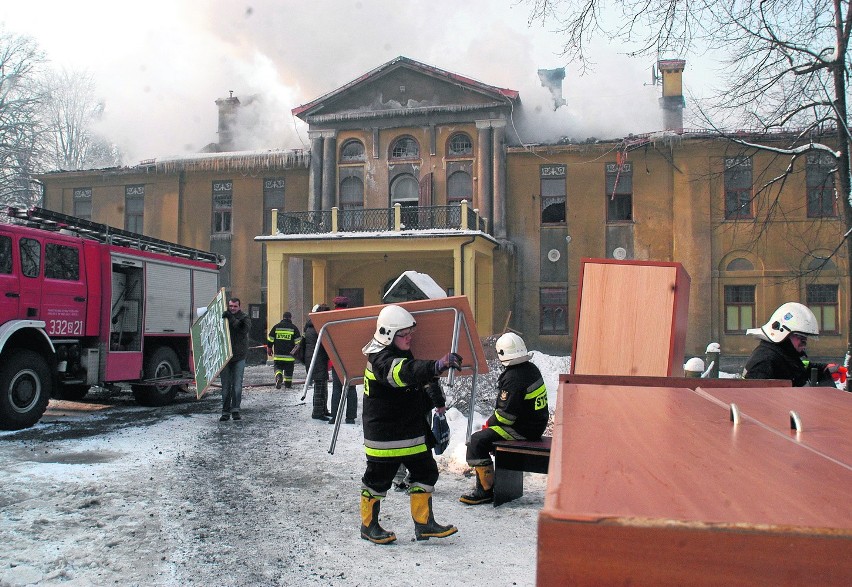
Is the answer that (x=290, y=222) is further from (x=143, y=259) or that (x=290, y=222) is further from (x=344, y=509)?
(x=344, y=509)

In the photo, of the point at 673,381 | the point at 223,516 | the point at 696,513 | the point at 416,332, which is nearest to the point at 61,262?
the point at 223,516

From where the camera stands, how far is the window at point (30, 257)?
939cm

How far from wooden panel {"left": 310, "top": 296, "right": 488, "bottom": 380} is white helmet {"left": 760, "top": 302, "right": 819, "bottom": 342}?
7.81 ft

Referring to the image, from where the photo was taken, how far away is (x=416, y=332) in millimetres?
6008

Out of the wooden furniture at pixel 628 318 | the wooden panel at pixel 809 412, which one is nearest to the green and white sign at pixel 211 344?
the wooden furniture at pixel 628 318


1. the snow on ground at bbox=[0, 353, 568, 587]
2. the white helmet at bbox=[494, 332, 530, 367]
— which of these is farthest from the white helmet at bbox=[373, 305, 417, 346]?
the snow on ground at bbox=[0, 353, 568, 587]

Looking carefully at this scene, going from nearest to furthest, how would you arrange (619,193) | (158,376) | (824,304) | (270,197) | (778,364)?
(778,364), (158,376), (824,304), (619,193), (270,197)

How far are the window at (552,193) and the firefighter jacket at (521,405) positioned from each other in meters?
18.8

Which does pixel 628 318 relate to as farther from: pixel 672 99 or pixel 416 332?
pixel 672 99

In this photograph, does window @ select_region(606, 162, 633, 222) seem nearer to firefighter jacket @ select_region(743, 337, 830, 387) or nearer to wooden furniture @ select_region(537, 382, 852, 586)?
firefighter jacket @ select_region(743, 337, 830, 387)

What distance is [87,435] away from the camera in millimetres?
8836

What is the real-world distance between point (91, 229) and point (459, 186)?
1541 centimetres

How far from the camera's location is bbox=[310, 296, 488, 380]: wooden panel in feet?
19.4

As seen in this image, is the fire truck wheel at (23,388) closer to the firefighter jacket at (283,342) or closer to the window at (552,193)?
the firefighter jacket at (283,342)
